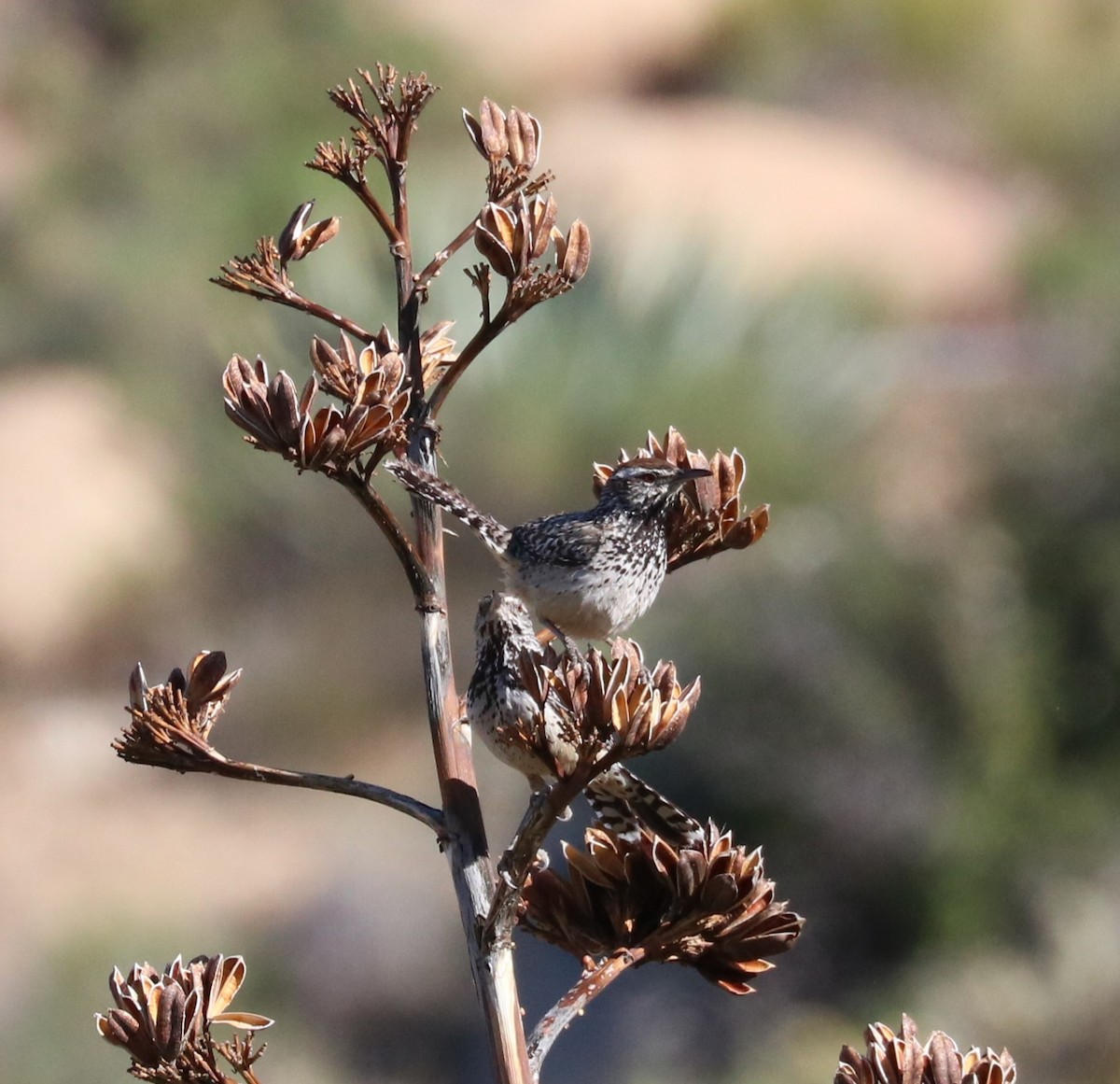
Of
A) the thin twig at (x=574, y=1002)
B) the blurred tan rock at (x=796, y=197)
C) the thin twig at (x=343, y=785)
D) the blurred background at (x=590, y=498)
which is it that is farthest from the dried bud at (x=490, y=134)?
the blurred tan rock at (x=796, y=197)

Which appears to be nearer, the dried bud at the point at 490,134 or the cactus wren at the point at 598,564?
the dried bud at the point at 490,134

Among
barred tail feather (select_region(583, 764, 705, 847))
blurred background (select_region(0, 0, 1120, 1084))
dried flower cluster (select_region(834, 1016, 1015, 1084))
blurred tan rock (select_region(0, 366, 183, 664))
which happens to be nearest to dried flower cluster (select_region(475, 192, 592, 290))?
barred tail feather (select_region(583, 764, 705, 847))

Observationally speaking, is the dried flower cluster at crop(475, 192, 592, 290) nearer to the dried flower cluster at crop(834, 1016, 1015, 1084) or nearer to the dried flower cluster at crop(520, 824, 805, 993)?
the dried flower cluster at crop(520, 824, 805, 993)

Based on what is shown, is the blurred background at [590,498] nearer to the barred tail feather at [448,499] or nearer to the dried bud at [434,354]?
the barred tail feather at [448,499]

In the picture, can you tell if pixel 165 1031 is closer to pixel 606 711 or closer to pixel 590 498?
pixel 606 711

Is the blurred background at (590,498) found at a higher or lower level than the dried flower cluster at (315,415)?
higher

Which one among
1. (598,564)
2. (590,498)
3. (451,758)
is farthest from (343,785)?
(590,498)

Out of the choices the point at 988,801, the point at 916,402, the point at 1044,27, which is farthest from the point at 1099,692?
the point at 1044,27
